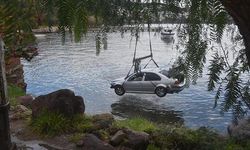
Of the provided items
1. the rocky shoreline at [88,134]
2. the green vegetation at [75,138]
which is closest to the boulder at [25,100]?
the rocky shoreline at [88,134]

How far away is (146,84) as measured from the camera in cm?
2788

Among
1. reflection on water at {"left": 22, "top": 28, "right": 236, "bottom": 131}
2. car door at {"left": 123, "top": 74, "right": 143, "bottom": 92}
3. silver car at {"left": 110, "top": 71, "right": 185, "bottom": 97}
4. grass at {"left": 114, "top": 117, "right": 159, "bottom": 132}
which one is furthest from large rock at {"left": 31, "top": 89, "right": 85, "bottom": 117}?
car door at {"left": 123, "top": 74, "right": 143, "bottom": 92}

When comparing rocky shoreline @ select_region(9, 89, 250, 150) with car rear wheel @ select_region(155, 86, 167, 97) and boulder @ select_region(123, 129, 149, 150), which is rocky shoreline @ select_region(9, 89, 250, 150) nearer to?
boulder @ select_region(123, 129, 149, 150)

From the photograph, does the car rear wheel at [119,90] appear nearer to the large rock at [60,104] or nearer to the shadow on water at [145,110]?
the shadow on water at [145,110]

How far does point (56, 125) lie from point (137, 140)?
183 cm

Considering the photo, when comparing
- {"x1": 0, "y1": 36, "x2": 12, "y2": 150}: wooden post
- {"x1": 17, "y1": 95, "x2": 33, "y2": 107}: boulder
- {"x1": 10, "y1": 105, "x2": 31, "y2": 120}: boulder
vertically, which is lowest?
{"x1": 17, "y1": 95, "x2": 33, "y2": 107}: boulder

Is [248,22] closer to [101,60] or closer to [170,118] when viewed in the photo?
[170,118]

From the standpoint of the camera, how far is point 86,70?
33.6 meters

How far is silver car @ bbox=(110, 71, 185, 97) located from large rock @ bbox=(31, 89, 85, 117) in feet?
56.5

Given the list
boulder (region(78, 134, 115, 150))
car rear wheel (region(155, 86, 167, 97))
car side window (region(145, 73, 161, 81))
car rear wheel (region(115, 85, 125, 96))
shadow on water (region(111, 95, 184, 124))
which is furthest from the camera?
car rear wheel (region(115, 85, 125, 96))

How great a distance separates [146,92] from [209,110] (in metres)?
6.59

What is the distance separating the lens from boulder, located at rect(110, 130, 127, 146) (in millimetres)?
8672

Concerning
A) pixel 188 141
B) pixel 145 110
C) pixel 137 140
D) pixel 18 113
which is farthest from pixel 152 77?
pixel 137 140

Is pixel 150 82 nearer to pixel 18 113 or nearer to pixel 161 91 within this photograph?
pixel 161 91
